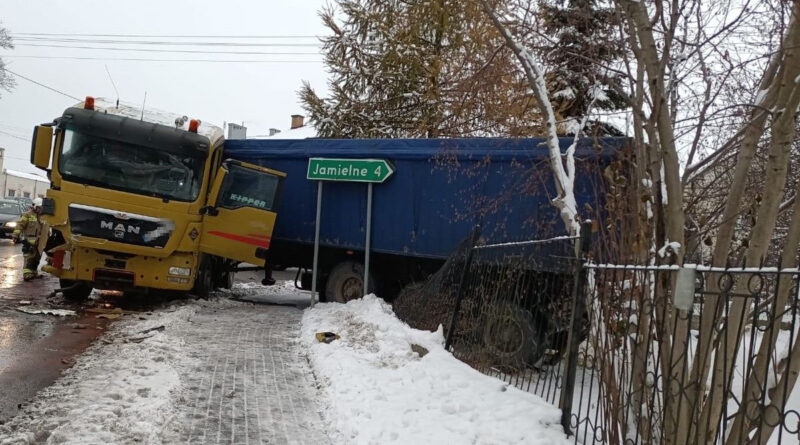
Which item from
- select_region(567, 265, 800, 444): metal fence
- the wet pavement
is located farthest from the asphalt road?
select_region(567, 265, 800, 444): metal fence

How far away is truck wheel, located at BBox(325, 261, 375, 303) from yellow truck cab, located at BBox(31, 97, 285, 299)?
144 cm

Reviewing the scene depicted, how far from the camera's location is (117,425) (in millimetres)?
4547

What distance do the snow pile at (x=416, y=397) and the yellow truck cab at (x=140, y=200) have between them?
11.2 ft

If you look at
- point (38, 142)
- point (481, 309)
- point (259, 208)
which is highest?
point (38, 142)

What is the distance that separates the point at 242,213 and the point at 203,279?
1589 millimetres

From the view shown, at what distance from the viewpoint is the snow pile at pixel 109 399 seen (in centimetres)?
438

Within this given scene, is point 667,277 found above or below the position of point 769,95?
below

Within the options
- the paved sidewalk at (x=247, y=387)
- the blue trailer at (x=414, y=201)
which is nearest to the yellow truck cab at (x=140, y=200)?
the blue trailer at (x=414, y=201)

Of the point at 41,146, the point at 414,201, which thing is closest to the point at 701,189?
the point at 414,201

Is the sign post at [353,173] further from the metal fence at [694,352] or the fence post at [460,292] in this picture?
the metal fence at [694,352]

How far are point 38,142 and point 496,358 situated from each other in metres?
7.91

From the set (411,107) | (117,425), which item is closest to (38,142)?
(117,425)

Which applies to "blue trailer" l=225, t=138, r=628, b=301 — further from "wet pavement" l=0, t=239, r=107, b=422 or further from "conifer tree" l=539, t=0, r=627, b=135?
"wet pavement" l=0, t=239, r=107, b=422

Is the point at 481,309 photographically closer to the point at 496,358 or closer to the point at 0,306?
the point at 496,358
